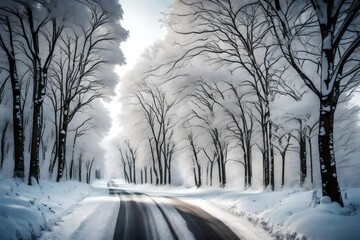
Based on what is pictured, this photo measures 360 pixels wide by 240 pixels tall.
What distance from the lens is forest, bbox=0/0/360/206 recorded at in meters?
8.62

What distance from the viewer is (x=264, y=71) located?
1944 cm

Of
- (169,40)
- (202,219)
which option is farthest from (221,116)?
(202,219)

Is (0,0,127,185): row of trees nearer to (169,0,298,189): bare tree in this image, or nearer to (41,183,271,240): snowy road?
(169,0,298,189): bare tree

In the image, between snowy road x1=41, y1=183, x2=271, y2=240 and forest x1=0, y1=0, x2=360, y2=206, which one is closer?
snowy road x1=41, y1=183, x2=271, y2=240

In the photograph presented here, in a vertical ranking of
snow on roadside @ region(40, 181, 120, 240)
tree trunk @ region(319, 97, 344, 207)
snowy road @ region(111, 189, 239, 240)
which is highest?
tree trunk @ region(319, 97, 344, 207)

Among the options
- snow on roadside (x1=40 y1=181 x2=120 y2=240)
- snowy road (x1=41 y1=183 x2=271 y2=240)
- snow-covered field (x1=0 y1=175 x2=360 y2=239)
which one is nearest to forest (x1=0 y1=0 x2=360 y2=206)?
snow-covered field (x1=0 y1=175 x2=360 y2=239)

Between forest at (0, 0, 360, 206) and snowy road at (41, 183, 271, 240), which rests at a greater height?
forest at (0, 0, 360, 206)

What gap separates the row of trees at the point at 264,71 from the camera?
26.1ft

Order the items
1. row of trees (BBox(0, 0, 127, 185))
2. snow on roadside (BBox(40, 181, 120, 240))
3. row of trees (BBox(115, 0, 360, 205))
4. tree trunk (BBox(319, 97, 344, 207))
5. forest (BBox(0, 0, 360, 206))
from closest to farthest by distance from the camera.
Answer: snow on roadside (BBox(40, 181, 120, 240)) < tree trunk (BBox(319, 97, 344, 207)) < row of trees (BBox(115, 0, 360, 205)) < forest (BBox(0, 0, 360, 206)) < row of trees (BBox(0, 0, 127, 185))

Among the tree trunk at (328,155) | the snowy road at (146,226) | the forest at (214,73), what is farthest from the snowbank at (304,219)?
the forest at (214,73)

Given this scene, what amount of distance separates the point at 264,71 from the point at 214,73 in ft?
12.7

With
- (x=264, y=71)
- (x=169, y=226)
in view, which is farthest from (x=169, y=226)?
(x=264, y=71)

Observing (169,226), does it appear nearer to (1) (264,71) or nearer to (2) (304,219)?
(2) (304,219)

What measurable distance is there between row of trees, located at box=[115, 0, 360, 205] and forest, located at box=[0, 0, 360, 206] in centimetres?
6
